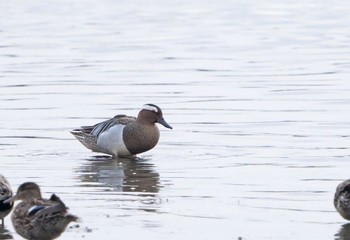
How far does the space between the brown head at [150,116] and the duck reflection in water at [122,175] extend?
537 millimetres

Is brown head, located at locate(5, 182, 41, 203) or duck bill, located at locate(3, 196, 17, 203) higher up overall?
brown head, located at locate(5, 182, 41, 203)

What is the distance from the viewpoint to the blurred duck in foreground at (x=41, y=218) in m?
9.77

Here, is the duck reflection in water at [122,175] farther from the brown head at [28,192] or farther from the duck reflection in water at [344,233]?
the brown head at [28,192]

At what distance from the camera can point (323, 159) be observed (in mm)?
14875

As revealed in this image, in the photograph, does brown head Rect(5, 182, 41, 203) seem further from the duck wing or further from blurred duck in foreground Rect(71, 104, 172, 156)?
the duck wing

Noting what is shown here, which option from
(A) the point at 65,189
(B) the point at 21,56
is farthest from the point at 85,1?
(A) the point at 65,189

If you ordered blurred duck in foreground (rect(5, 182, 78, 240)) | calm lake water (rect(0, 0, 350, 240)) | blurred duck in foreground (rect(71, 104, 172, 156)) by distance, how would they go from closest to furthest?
blurred duck in foreground (rect(5, 182, 78, 240)), calm lake water (rect(0, 0, 350, 240)), blurred duck in foreground (rect(71, 104, 172, 156))

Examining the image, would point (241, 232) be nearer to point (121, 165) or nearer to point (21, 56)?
point (121, 165)

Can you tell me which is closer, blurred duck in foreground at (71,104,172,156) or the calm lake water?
the calm lake water

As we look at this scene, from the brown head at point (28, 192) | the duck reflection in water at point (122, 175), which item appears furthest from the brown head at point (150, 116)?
the brown head at point (28, 192)

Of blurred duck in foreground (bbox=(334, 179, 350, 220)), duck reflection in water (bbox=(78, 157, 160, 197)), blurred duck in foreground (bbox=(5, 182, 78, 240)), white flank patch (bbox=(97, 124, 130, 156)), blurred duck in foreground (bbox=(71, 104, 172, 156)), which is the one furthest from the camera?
white flank patch (bbox=(97, 124, 130, 156))

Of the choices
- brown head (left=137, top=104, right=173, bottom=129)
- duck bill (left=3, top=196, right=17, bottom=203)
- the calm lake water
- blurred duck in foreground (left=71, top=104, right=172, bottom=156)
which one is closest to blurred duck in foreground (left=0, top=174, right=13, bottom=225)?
duck bill (left=3, top=196, right=17, bottom=203)

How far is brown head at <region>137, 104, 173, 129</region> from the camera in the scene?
16.1 metres

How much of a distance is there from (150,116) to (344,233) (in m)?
5.64
